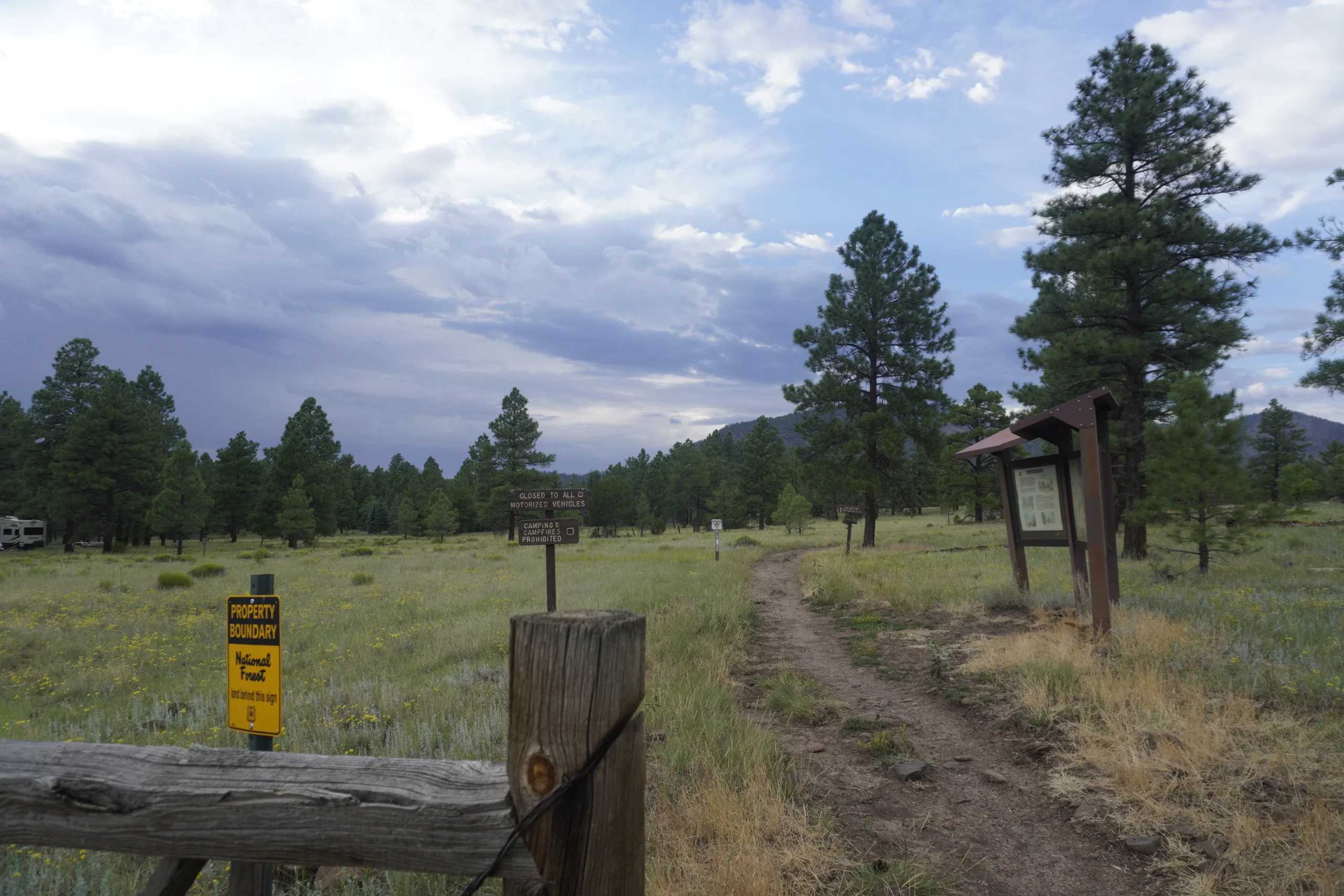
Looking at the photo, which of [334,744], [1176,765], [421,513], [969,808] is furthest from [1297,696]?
[421,513]

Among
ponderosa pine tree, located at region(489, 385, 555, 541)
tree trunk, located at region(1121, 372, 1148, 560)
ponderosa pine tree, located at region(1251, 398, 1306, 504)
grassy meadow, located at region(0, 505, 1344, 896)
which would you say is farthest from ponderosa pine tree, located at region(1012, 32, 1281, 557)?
ponderosa pine tree, located at region(1251, 398, 1306, 504)

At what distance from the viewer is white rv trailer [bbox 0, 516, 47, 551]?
4762 cm

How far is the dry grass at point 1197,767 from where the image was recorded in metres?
3.78

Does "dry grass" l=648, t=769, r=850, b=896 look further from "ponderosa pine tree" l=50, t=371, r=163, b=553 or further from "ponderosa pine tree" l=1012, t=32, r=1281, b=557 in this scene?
"ponderosa pine tree" l=50, t=371, r=163, b=553

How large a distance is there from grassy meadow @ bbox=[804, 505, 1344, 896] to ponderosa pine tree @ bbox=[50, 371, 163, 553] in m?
47.4

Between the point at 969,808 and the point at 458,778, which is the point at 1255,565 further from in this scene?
the point at 458,778

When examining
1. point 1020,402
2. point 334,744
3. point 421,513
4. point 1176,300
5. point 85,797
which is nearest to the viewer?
point 85,797

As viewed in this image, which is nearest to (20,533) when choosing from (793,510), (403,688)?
(793,510)

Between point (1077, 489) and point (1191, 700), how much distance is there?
5545 mm

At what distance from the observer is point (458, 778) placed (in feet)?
5.10

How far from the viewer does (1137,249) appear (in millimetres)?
16281

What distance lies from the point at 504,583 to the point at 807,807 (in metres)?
15.9

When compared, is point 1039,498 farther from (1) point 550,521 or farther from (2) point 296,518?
(2) point 296,518

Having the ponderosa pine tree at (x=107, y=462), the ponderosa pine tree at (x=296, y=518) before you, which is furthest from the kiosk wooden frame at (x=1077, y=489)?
the ponderosa pine tree at (x=107, y=462)
